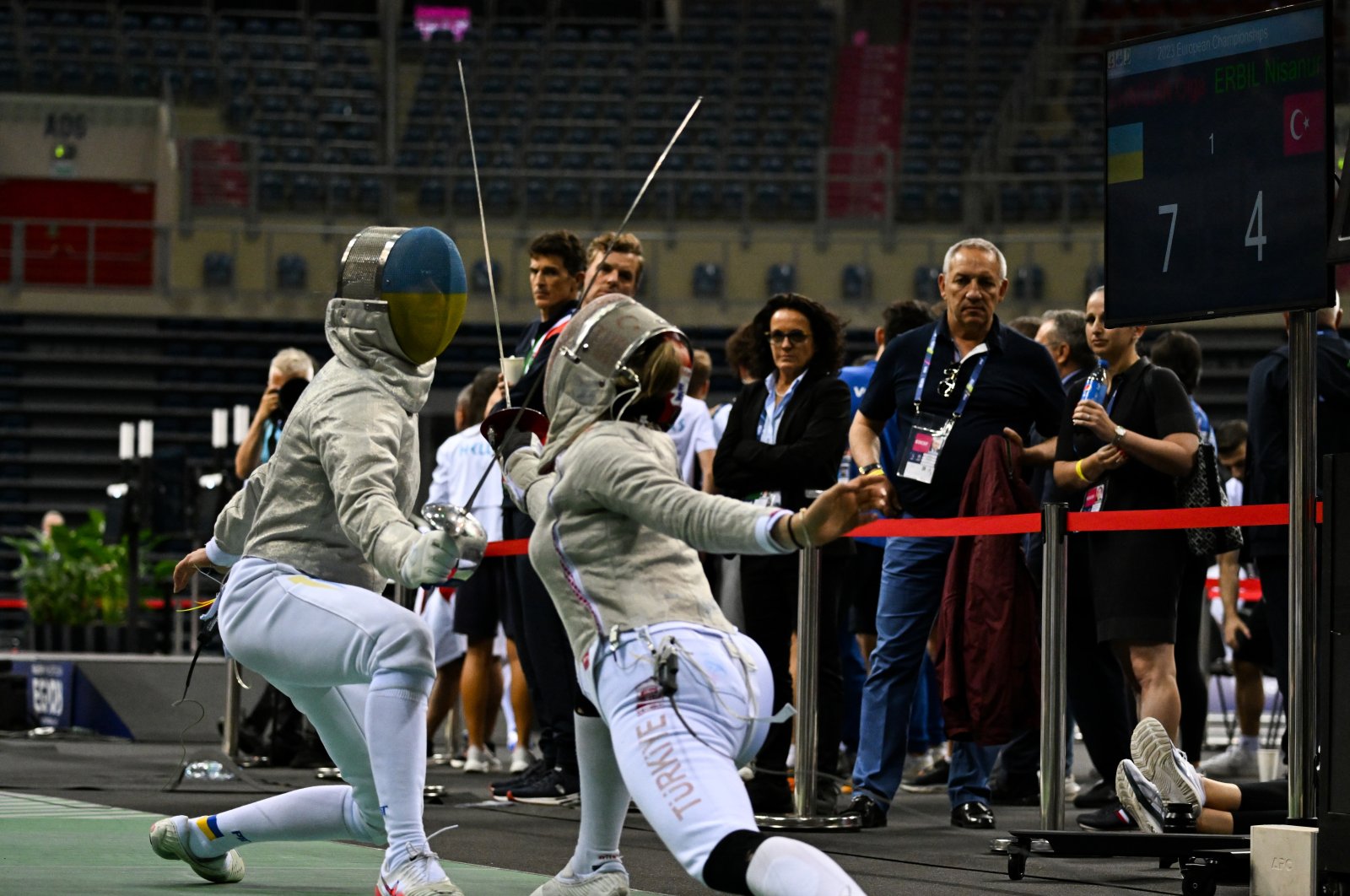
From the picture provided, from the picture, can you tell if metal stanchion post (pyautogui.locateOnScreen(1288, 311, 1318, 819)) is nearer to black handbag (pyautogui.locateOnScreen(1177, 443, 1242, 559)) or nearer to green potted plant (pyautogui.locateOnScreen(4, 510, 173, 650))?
black handbag (pyautogui.locateOnScreen(1177, 443, 1242, 559))

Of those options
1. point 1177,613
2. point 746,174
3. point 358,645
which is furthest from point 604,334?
point 746,174

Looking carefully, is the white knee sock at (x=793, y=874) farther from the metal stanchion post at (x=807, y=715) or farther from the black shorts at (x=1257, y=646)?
the black shorts at (x=1257, y=646)

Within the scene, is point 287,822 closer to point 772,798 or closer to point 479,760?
point 772,798

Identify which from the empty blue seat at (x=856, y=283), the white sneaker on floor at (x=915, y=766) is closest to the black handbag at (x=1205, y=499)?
the white sneaker on floor at (x=915, y=766)

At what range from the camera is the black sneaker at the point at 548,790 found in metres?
5.37

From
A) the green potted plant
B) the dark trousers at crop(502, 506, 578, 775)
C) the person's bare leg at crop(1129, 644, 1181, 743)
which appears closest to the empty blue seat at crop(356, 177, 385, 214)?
the green potted plant

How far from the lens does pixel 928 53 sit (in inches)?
794

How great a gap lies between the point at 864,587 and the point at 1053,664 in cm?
223

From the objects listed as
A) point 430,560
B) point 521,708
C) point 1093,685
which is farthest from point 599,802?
point 521,708

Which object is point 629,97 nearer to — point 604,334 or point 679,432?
point 679,432

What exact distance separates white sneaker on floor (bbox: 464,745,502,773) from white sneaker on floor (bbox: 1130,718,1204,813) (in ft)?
11.5

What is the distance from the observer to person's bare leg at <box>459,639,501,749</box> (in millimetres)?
6582

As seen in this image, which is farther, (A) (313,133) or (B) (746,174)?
(A) (313,133)

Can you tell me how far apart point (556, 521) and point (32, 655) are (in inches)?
285
